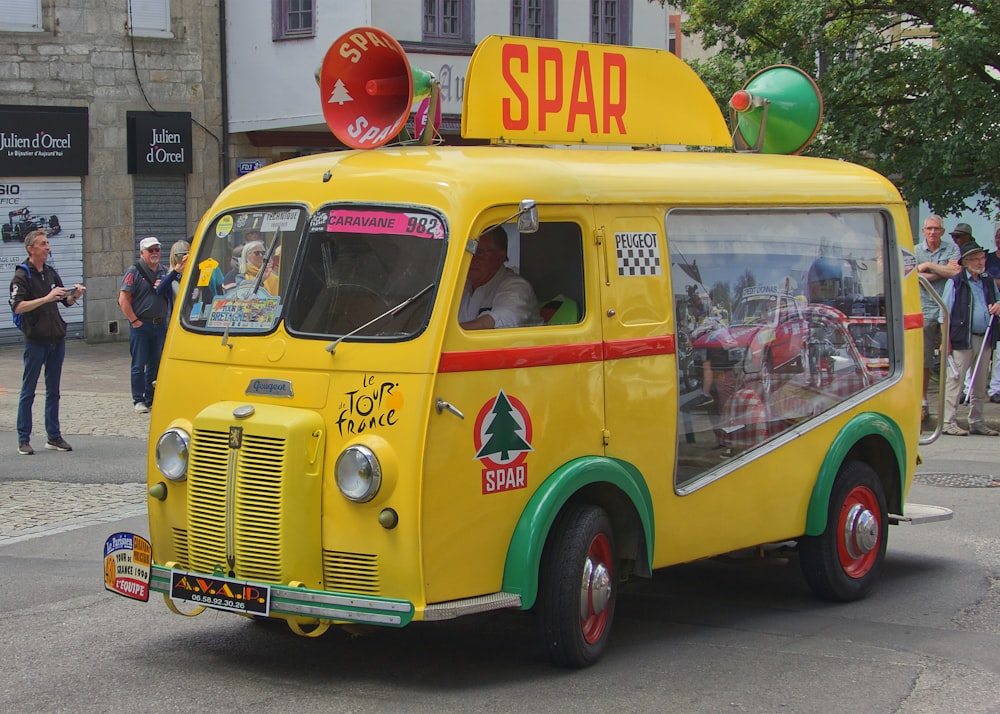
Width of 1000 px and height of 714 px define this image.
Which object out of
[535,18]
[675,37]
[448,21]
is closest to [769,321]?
[448,21]

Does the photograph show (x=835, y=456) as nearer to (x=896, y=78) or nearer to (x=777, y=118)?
(x=777, y=118)

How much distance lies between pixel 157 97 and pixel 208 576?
1777cm

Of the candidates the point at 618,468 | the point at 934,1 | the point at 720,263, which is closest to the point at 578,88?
the point at 720,263

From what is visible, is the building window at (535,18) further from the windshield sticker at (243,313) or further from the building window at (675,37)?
the windshield sticker at (243,313)

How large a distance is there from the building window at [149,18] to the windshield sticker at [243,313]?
→ 16960 millimetres

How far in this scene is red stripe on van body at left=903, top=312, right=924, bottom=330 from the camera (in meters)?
8.27

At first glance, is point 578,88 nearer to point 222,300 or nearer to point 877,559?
point 222,300

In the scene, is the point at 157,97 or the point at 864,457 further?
the point at 157,97

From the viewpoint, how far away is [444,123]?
71.3 ft

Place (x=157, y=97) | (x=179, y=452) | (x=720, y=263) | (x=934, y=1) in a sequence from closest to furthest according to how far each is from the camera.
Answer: (x=179, y=452) < (x=720, y=263) < (x=934, y=1) < (x=157, y=97)

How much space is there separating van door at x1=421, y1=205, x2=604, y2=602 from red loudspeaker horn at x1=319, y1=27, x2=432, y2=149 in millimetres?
972

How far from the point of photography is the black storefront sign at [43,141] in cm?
2094

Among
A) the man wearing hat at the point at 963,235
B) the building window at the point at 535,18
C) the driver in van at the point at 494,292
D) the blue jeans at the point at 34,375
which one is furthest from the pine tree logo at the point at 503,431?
the building window at the point at 535,18

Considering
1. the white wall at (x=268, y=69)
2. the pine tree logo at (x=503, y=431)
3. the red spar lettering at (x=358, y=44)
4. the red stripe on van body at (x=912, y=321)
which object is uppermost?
the white wall at (x=268, y=69)
